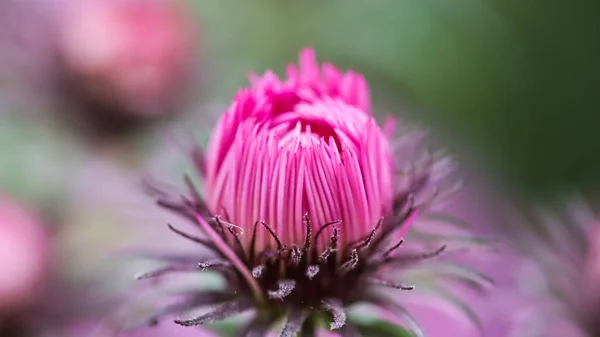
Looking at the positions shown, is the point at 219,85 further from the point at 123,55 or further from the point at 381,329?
the point at 381,329

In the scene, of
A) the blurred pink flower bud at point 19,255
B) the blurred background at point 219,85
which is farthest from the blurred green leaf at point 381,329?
the blurred pink flower bud at point 19,255

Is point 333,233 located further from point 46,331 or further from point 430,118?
point 430,118

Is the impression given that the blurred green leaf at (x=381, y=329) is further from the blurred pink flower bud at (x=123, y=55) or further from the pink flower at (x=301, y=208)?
the blurred pink flower bud at (x=123, y=55)

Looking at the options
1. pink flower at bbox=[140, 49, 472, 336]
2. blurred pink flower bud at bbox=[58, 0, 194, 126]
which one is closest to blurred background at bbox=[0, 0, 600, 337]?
blurred pink flower bud at bbox=[58, 0, 194, 126]

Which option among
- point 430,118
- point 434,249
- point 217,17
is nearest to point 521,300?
point 434,249

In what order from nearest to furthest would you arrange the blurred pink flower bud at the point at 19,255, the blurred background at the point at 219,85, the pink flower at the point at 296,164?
1. the pink flower at the point at 296,164
2. the blurred pink flower bud at the point at 19,255
3. the blurred background at the point at 219,85

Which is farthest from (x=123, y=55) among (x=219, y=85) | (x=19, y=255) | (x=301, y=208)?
(x=301, y=208)

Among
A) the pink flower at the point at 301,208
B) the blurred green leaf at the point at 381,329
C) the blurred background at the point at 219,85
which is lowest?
the blurred green leaf at the point at 381,329
